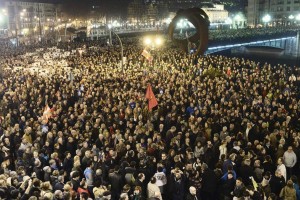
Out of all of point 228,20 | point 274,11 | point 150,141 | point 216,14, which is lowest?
point 150,141

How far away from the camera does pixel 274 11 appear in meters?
115

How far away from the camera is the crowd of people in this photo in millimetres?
8477

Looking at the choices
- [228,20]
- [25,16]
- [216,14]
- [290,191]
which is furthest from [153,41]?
[228,20]

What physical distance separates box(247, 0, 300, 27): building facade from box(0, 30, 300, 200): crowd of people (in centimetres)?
9558

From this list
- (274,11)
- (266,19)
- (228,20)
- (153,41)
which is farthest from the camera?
(228,20)

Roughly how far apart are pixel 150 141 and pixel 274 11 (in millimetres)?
114863

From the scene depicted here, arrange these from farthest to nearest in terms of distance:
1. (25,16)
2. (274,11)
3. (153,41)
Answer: (274,11)
(25,16)
(153,41)

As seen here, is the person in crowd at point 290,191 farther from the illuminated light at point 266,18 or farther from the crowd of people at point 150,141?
the illuminated light at point 266,18

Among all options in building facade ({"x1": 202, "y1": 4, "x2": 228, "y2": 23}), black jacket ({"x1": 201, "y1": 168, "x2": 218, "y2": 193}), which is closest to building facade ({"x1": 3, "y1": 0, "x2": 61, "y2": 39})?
building facade ({"x1": 202, "y1": 4, "x2": 228, "y2": 23})

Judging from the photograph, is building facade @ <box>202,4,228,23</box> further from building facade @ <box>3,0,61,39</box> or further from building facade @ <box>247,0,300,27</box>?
building facade @ <box>3,0,61,39</box>

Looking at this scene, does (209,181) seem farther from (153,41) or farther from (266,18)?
(266,18)

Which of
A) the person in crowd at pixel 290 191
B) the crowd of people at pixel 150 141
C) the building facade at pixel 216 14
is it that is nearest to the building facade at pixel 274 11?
the building facade at pixel 216 14

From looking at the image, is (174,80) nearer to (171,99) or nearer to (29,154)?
(171,99)

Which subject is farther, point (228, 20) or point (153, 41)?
point (228, 20)
